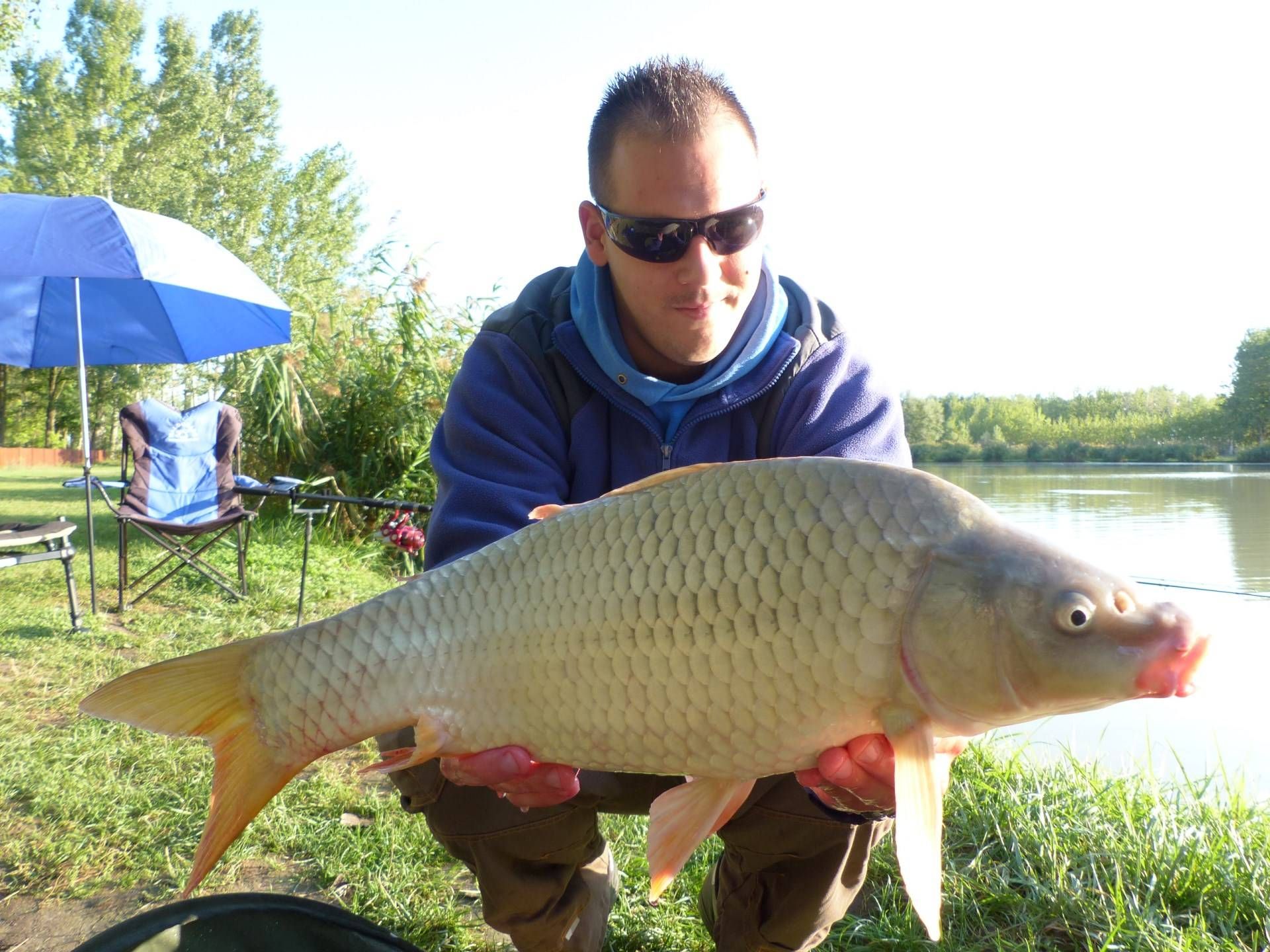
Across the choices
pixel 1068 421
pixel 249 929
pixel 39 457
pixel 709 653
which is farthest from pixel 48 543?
pixel 39 457

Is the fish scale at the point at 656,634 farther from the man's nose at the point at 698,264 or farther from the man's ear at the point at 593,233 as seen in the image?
the man's ear at the point at 593,233

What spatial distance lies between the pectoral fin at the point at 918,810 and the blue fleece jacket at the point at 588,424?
0.63m

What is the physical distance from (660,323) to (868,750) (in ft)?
2.68

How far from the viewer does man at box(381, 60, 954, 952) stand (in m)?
1.51

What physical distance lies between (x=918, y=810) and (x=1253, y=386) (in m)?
11.9

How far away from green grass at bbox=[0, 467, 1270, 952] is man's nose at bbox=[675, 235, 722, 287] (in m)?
1.05

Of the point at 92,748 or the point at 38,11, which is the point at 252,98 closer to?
the point at 38,11

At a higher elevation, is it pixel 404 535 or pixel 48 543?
pixel 48 543

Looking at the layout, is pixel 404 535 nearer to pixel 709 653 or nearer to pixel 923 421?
pixel 709 653

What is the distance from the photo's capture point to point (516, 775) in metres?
1.22

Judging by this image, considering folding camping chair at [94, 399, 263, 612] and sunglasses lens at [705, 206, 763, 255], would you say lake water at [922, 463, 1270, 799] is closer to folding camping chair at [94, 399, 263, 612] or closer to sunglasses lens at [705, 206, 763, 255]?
sunglasses lens at [705, 206, 763, 255]

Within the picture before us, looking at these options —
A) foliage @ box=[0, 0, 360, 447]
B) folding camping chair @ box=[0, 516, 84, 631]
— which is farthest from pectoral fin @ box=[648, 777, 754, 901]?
foliage @ box=[0, 0, 360, 447]

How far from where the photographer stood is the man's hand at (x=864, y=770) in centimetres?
106

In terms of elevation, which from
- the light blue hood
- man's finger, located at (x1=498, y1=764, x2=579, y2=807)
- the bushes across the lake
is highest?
the light blue hood
